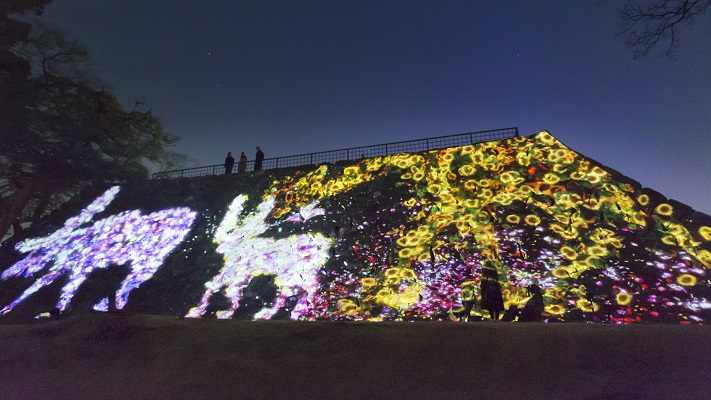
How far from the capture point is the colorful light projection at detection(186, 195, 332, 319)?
32.7 ft

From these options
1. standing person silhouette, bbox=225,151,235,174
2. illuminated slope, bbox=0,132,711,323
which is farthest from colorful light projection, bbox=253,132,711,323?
standing person silhouette, bbox=225,151,235,174

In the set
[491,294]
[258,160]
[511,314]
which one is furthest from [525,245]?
[258,160]

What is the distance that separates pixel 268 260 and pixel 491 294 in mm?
6457

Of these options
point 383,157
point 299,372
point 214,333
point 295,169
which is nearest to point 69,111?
point 295,169

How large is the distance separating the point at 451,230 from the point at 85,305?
38.6 feet

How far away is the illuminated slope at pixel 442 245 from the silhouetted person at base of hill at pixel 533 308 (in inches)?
6.3

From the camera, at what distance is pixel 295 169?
14.3 m

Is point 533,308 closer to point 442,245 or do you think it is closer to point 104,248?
point 442,245

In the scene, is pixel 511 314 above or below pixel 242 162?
below

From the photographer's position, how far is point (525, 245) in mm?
8922

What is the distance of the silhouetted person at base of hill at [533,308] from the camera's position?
7.59 metres

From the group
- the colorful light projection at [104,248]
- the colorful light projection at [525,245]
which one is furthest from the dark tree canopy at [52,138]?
the colorful light projection at [525,245]

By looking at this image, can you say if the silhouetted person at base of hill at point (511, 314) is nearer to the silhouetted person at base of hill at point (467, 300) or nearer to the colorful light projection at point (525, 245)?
the colorful light projection at point (525, 245)

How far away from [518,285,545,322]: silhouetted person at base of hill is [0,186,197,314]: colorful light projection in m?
11.4
